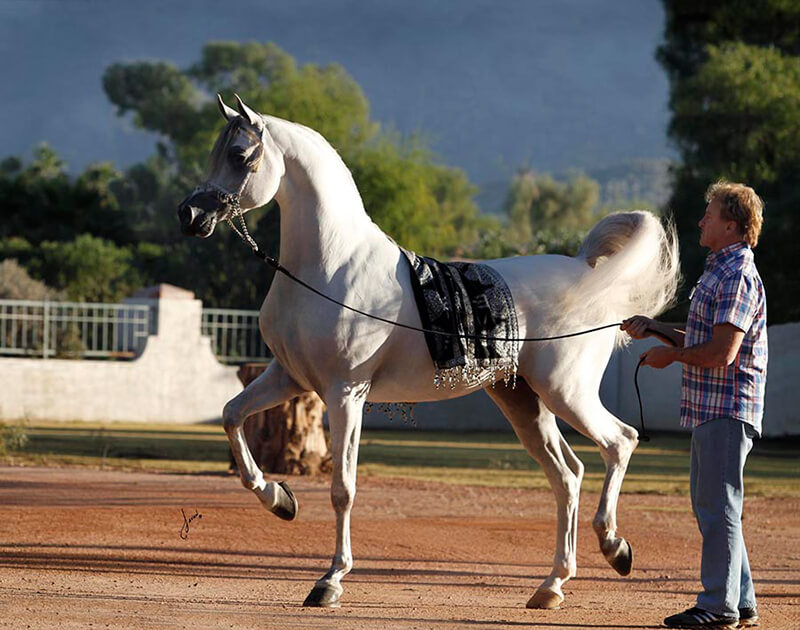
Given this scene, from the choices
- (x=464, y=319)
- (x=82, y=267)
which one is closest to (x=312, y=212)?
(x=464, y=319)

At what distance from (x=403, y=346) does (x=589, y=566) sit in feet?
8.77

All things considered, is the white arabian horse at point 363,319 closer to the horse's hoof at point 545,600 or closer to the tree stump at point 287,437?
the horse's hoof at point 545,600

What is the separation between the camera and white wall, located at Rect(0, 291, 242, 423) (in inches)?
840

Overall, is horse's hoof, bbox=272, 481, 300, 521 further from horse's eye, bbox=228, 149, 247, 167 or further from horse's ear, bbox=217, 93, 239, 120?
horse's ear, bbox=217, 93, 239, 120

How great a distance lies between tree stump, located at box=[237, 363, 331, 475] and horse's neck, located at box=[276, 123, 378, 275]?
6.84 metres

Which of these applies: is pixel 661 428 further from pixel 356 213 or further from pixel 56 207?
pixel 56 207

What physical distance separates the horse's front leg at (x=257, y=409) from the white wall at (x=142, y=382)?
15.2 metres

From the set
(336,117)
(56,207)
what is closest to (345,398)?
(336,117)

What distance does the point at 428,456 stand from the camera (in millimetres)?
17953

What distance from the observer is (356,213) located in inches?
259

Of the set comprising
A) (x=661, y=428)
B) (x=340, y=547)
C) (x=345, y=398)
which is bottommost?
(x=661, y=428)

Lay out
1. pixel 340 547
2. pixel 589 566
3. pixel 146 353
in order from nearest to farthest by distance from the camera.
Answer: pixel 340 547 < pixel 589 566 < pixel 146 353

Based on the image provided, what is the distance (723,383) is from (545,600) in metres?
1.72

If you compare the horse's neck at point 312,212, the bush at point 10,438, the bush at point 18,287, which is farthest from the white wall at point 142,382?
the horse's neck at point 312,212
